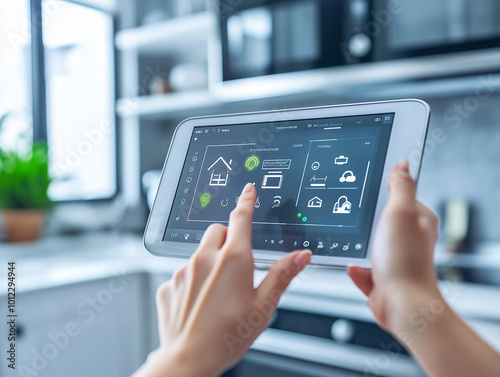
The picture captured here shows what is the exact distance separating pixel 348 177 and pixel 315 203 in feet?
0.13

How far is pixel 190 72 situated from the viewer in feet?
5.59

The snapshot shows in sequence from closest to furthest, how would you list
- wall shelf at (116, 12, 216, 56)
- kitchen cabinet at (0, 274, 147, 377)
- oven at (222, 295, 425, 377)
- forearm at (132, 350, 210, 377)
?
forearm at (132, 350, 210, 377) → oven at (222, 295, 425, 377) → kitchen cabinet at (0, 274, 147, 377) → wall shelf at (116, 12, 216, 56)

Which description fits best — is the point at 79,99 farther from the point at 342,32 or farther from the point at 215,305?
the point at 215,305

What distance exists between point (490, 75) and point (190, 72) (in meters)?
0.97

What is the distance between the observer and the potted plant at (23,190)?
5.06 feet

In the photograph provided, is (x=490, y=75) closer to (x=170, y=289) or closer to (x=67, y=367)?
(x=170, y=289)

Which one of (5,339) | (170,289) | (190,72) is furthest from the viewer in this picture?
(190,72)

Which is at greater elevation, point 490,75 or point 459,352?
point 490,75

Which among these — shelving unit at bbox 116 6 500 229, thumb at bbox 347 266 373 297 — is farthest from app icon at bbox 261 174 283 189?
shelving unit at bbox 116 6 500 229

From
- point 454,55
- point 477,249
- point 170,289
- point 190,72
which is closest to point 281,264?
point 170,289

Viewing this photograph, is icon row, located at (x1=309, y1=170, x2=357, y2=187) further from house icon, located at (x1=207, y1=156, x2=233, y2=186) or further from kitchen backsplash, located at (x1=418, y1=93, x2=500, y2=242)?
kitchen backsplash, located at (x1=418, y1=93, x2=500, y2=242)

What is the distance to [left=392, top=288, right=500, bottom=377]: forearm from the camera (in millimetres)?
363

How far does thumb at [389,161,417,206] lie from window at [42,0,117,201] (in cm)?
149

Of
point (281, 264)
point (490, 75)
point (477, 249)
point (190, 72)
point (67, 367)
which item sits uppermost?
point (190, 72)
